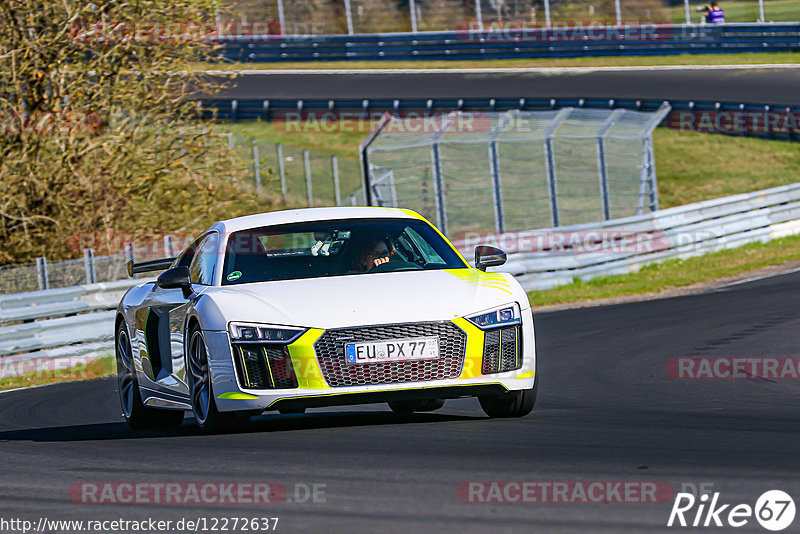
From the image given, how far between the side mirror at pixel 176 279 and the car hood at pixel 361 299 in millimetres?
369

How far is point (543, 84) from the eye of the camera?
124 ft

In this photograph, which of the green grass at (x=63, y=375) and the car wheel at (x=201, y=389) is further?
the green grass at (x=63, y=375)

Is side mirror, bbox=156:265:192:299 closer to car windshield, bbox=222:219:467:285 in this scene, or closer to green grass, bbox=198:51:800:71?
car windshield, bbox=222:219:467:285

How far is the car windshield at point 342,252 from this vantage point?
8242 mm

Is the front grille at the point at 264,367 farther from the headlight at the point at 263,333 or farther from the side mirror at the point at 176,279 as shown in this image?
the side mirror at the point at 176,279

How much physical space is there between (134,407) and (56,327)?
6631 millimetres

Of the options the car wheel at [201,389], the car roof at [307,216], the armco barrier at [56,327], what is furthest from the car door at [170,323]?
the armco barrier at [56,327]

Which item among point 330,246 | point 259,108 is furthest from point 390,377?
point 259,108

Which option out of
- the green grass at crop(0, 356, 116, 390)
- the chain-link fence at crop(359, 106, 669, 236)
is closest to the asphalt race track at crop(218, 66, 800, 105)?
the chain-link fence at crop(359, 106, 669, 236)

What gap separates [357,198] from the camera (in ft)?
88.5

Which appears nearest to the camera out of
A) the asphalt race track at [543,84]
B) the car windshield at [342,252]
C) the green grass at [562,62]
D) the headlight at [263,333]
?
the headlight at [263,333]

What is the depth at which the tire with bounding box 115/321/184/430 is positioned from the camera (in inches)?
365

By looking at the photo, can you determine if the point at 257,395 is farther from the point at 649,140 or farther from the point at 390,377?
the point at 649,140

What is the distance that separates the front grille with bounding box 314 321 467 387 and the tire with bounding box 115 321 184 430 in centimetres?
224
